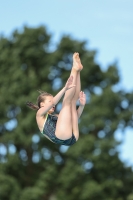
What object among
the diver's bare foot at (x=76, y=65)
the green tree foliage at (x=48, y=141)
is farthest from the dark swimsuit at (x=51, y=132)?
the green tree foliage at (x=48, y=141)

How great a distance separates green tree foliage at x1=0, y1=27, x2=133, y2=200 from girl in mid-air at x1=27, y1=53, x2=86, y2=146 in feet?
69.5

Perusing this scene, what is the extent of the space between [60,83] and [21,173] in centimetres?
481

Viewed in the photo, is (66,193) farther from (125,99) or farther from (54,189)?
(125,99)

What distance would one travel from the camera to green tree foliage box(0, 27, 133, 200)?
3259cm

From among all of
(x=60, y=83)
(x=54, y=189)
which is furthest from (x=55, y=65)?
(x=54, y=189)

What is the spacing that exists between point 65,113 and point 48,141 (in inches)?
905

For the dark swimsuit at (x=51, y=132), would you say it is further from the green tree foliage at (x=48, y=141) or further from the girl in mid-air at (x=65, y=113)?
the green tree foliage at (x=48, y=141)

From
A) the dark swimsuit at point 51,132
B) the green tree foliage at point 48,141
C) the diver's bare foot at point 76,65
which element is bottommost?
the dark swimsuit at point 51,132

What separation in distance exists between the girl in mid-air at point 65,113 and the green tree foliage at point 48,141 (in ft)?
69.5

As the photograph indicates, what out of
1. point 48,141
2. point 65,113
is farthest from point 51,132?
point 48,141

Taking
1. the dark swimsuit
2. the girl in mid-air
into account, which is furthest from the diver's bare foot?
the dark swimsuit

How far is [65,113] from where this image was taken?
10836mm

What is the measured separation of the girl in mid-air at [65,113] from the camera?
10586 mm

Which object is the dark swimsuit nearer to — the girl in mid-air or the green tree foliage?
the girl in mid-air
